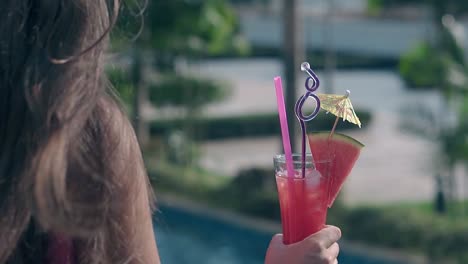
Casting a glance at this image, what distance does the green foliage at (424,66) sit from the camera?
30.0ft

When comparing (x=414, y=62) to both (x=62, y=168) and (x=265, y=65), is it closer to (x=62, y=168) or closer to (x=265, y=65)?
(x=62, y=168)

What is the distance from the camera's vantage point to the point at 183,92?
12.3m

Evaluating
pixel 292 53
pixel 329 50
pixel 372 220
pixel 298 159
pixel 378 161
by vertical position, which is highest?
pixel 298 159

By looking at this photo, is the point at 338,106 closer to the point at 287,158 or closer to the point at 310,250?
the point at 287,158

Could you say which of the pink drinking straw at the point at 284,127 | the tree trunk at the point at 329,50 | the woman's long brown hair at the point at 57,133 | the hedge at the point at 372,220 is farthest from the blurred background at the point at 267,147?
the woman's long brown hair at the point at 57,133

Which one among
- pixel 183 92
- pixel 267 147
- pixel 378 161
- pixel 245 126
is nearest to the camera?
pixel 183 92

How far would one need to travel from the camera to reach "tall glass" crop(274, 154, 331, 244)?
1562 mm

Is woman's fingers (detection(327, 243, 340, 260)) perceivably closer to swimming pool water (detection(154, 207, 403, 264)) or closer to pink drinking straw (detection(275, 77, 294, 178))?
pink drinking straw (detection(275, 77, 294, 178))

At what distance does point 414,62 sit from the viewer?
9359 millimetres

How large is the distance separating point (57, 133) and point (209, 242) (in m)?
8.72

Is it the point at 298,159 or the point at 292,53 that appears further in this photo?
the point at 292,53

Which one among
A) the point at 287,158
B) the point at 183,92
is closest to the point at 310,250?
the point at 287,158

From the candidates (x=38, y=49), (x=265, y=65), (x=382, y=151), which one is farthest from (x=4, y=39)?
(x=265, y=65)

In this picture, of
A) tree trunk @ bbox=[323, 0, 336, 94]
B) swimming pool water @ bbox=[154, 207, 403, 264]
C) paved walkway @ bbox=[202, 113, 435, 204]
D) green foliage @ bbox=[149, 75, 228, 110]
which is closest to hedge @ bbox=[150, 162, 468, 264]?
swimming pool water @ bbox=[154, 207, 403, 264]
